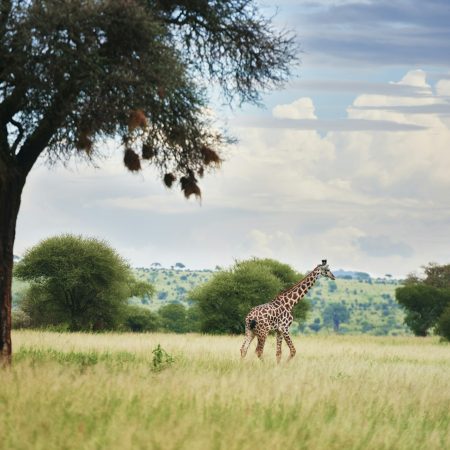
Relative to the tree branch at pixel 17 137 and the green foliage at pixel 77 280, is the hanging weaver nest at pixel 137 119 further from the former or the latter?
the green foliage at pixel 77 280

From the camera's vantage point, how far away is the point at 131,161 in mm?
20203

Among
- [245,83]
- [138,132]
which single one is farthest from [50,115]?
[245,83]

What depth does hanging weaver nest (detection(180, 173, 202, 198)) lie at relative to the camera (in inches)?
848

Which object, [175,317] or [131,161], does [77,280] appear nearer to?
[131,161]

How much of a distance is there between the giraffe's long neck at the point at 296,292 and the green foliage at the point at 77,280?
2901 cm

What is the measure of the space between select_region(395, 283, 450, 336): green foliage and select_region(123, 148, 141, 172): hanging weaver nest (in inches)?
2520

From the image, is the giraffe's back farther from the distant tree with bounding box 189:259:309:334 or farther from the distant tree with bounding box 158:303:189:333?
the distant tree with bounding box 158:303:189:333

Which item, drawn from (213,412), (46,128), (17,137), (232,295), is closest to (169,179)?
(46,128)

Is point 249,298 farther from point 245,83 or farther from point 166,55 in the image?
point 166,55

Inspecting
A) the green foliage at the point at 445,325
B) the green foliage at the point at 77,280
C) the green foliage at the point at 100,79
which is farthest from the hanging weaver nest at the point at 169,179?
the green foliage at the point at 445,325

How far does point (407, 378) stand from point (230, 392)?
28.4 ft

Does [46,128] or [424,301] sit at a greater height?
[46,128]

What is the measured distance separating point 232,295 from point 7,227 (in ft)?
120

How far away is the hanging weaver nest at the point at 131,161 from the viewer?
2019 centimetres
